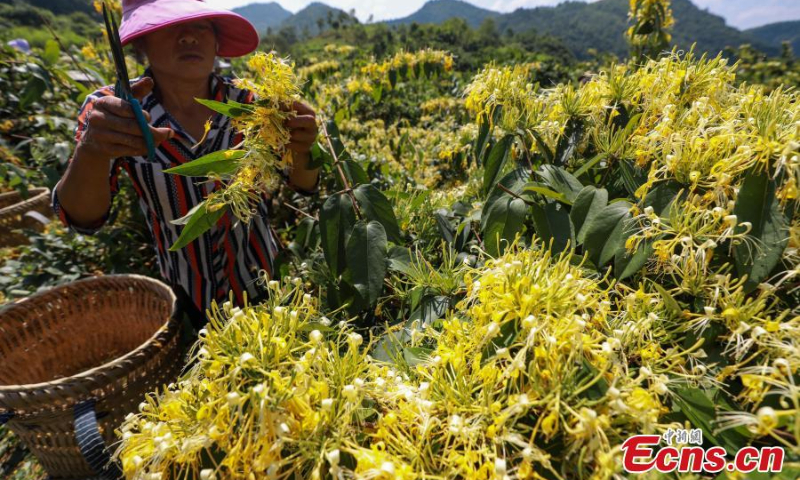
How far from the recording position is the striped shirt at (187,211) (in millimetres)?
1501

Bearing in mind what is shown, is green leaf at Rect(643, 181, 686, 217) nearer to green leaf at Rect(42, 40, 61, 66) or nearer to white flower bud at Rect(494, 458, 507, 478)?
white flower bud at Rect(494, 458, 507, 478)

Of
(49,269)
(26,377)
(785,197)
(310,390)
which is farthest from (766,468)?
(49,269)

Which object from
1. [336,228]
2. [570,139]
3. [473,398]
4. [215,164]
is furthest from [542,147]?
[215,164]

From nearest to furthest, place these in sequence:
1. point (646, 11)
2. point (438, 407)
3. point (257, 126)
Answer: point (438, 407) < point (257, 126) < point (646, 11)

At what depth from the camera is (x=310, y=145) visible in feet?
3.33

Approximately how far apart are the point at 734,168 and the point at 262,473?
0.86m

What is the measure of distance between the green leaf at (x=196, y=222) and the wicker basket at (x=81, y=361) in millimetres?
527

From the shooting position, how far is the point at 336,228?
0.94 metres

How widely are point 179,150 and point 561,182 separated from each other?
142 centimetres

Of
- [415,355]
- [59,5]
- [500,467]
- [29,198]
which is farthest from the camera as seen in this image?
[59,5]

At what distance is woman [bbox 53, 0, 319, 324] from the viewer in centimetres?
112

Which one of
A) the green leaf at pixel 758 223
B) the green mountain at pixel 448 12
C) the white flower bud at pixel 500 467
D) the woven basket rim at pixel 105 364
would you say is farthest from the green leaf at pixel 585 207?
the green mountain at pixel 448 12

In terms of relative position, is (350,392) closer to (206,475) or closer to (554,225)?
(206,475)

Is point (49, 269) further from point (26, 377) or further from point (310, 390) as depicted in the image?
point (310, 390)
